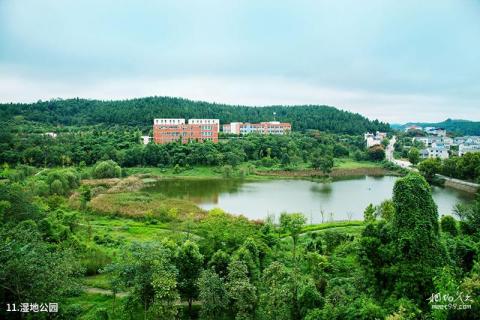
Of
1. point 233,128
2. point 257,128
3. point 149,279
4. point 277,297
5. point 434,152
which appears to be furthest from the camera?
point 257,128

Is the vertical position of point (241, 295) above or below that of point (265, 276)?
below

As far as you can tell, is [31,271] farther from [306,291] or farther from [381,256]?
[381,256]

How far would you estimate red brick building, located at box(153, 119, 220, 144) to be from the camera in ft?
183

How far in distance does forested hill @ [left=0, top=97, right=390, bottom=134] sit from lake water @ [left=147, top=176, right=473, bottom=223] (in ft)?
120

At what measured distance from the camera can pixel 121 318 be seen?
10969 millimetres

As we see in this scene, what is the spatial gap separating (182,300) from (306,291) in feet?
14.5

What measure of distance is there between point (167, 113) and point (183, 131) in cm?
1784

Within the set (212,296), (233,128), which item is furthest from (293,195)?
(233,128)

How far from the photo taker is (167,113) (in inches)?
2886

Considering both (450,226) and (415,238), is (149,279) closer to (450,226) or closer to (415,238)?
(415,238)

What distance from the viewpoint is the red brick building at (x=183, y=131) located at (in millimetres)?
55875

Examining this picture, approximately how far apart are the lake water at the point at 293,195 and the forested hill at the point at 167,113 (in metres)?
36.4

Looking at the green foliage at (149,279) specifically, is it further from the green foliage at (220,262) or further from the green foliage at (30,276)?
the green foliage at (220,262)

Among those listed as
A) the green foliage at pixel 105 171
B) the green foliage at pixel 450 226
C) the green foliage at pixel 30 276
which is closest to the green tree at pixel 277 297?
the green foliage at pixel 30 276
